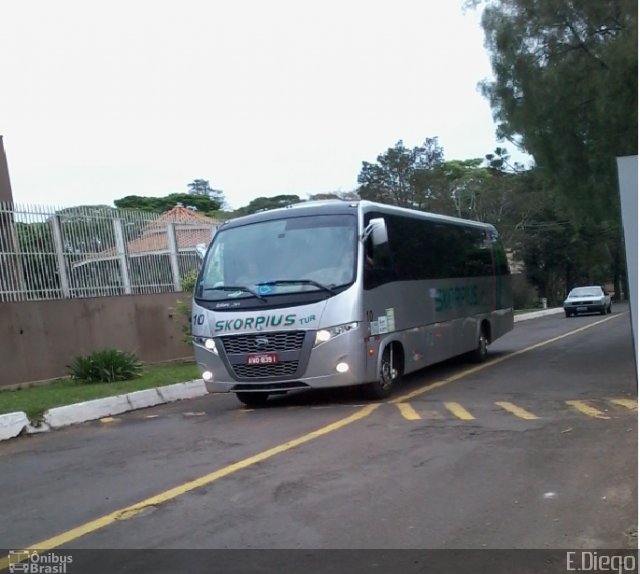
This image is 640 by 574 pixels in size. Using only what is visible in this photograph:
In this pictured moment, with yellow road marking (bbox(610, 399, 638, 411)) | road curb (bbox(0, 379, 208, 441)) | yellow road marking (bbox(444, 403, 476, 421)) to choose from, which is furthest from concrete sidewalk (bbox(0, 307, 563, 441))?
yellow road marking (bbox(610, 399, 638, 411))

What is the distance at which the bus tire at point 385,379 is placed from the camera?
35.6 ft

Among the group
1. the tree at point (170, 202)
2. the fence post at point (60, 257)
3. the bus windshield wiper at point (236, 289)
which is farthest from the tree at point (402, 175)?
the bus windshield wiper at point (236, 289)

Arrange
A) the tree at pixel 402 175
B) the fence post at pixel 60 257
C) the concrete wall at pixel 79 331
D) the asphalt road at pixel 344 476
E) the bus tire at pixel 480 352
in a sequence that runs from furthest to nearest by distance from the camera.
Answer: the tree at pixel 402 175 < the bus tire at pixel 480 352 < the fence post at pixel 60 257 < the concrete wall at pixel 79 331 < the asphalt road at pixel 344 476

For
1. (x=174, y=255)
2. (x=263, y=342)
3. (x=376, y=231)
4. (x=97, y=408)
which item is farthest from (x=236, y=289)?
(x=174, y=255)

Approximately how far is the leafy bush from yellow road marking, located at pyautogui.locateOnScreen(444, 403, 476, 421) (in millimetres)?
6668

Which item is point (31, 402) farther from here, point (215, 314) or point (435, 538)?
point (435, 538)

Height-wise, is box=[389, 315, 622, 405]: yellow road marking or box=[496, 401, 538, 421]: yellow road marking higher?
box=[496, 401, 538, 421]: yellow road marking

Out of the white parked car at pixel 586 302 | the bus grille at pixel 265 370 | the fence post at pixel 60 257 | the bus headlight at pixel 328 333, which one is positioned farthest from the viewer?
the white parked car at pixel 586 302

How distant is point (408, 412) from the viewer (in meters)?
9.65

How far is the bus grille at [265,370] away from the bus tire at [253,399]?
91 cm

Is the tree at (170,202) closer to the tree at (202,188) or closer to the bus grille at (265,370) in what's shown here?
the tree at (202,188)

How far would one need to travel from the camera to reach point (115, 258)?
55.5ft

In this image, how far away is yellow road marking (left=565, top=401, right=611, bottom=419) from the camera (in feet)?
28.6

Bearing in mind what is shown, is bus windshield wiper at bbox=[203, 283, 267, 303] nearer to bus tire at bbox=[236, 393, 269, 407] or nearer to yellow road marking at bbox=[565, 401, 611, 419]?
bus tire at bbox=[236, 393, 269, 407]
